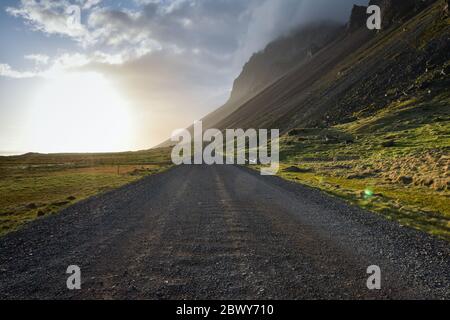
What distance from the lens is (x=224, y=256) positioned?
30.2ft

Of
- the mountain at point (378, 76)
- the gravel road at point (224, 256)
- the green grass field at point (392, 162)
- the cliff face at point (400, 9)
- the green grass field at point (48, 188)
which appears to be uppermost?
the cliff face at point (400, 9)

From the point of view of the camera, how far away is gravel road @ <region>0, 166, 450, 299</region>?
7109 mm

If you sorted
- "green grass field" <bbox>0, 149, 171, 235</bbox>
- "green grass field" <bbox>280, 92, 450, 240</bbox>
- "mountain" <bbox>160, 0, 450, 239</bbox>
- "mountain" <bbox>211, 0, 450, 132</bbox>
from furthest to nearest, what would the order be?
1. "mountain" <bbox>211, 0, 450, 132</bbox>
2. "mountain" <bbox>160, 0, 450, 239</bbox>
3. "green grass field" <bbox>0, 149, 171, 235</bbox>
4. "green grass field" <bbox>280, 92, 450, 240</bbox>

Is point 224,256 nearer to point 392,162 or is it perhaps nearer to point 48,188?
point 392,162

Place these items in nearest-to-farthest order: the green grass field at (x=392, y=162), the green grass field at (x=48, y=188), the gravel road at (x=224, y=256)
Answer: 1. the gravel road at (x=224, y=256)
2. the green grass field at (x=392, y=162)
3. the green grass field at (x=48, y=188)

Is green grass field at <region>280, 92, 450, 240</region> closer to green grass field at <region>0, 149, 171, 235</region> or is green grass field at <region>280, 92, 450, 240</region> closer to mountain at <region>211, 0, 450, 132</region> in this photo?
mountain at <region>211, 0, 450, 132</region>

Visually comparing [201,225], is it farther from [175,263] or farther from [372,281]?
[372,281]

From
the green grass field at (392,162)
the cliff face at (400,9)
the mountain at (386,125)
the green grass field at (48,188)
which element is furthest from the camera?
the cliff face at (400,9)

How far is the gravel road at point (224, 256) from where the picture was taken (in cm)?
711

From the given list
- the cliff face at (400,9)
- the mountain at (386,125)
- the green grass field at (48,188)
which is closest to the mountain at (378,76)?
the cliff face at (400,9)

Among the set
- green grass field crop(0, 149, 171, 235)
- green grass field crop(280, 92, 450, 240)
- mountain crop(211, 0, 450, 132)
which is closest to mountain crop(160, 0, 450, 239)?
green grass field crop(280, 92, 450, 240)

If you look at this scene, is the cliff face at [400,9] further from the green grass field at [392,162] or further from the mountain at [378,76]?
the green grass field at [392,162]

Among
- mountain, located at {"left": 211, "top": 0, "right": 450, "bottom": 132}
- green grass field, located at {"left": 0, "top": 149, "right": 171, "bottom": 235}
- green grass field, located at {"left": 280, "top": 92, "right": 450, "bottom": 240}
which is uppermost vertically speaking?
mountain, located at {"left": 211, "top": 0, "right": 450, "bottom": 132}
